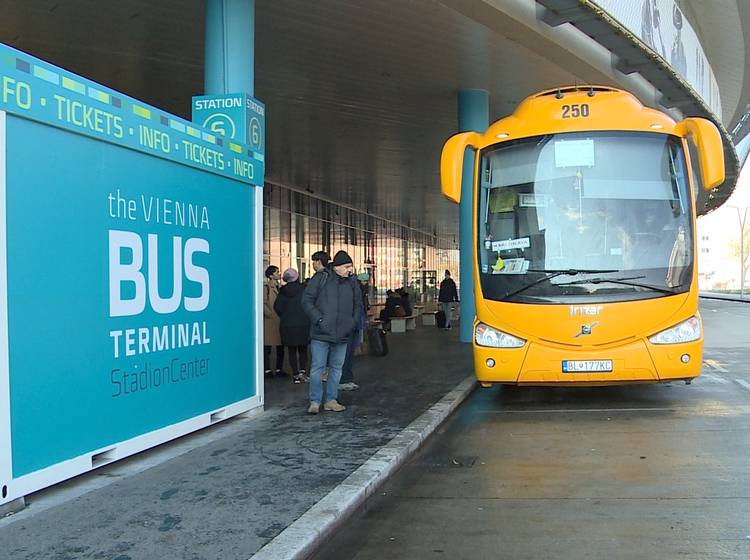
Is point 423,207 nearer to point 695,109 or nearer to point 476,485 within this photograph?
point 695,109

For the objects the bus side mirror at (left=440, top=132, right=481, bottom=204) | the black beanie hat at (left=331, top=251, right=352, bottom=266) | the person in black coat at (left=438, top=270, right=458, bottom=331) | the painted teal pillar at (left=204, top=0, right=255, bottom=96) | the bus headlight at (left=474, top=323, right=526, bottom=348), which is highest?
the painted teal pillar at (left=204, top=0, right=255, bottom=96)

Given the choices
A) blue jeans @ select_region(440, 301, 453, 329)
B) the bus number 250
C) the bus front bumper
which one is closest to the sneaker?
the bus front bumper

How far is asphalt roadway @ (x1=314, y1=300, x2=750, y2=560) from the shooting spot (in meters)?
4.49

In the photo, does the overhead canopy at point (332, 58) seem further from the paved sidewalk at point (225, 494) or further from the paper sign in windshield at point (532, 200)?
the paved sidewalk at point (225, 494)

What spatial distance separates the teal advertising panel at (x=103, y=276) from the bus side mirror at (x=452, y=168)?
245 cm

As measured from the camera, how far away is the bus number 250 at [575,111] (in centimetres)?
880

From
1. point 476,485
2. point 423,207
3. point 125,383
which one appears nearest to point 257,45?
point 125,383

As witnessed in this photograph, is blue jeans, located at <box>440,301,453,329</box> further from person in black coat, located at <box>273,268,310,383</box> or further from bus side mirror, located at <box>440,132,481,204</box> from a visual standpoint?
bus side mirror, located at <box>440,132,481,204</box>

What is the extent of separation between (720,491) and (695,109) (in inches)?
636

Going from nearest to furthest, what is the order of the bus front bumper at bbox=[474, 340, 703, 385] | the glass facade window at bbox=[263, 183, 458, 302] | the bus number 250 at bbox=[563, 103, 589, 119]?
the bus front bumper at bbox=[474, 340, 703, 385]
the bus number 250 at bbox=[563, 103, 589, 119]
the glass facade window at bbox=[263, 183, 458, 302]

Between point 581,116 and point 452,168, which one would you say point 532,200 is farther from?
point 581,116

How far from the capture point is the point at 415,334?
2069 centimetres

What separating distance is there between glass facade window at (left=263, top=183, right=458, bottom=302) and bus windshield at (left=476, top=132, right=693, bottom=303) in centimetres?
1509

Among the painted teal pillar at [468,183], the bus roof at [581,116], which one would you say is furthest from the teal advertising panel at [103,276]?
the painted teal pillar at [468,183]
